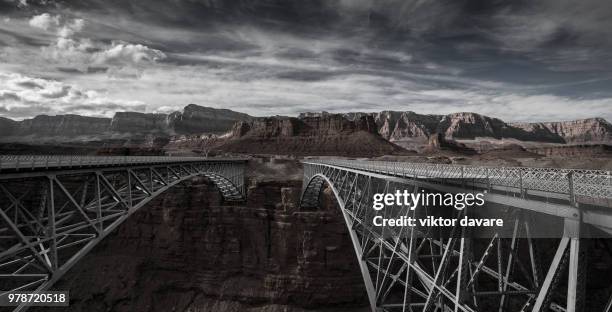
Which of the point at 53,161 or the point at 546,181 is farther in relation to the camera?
the point at 53,161

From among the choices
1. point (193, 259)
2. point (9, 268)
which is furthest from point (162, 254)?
point (9, 268)

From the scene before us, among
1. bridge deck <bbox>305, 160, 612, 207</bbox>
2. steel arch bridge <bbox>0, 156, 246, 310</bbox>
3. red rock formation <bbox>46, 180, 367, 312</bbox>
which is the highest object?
bridge deck <bbox>305, 160, 612, 207</bbox>

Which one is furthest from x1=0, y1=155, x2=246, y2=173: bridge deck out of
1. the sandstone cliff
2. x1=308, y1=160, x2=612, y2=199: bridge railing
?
the sandstone cliff

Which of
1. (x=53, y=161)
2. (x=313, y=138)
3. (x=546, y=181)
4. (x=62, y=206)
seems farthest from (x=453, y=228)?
(x=313, y=138)

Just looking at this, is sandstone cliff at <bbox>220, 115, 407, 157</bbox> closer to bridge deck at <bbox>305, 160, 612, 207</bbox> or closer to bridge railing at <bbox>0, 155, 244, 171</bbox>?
bridge railing at <bbox>0, 155, 244, 171</bbox>

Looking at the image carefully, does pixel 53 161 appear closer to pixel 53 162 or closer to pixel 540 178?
pixel 53 162

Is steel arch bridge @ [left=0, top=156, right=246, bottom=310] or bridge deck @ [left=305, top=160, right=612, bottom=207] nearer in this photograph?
bridge deck @ [left=305, top=160, right=612, bottom=207]

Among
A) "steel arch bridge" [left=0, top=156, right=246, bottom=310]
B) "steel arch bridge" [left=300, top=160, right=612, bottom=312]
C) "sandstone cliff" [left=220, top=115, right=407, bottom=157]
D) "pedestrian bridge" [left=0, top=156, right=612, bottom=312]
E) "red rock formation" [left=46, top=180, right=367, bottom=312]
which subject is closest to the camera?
"steel arch bridge" [left=300, top=160, right=612, bottom=312]

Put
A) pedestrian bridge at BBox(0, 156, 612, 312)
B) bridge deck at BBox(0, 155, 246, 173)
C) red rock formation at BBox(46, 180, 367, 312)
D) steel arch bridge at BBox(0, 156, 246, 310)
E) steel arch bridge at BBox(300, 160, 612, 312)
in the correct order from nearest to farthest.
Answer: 1. steel arch bridge at BBox(300, 160, 612, 312)
2. pedestrian bridge at BBox(0, 156, 612, 312)
3. steel arch bridge at BBox(0, 156, 246, 310)
4. bridge deck at BBox(0, 155, 246, 173)
5. red rock formation at BBox(46, 180, 367, 312)

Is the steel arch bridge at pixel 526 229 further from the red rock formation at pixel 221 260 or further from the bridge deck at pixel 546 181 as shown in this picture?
the red rock formation at pixel 221 260

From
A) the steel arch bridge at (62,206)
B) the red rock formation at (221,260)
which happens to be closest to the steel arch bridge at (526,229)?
the steel arch bridge at (62,206)
